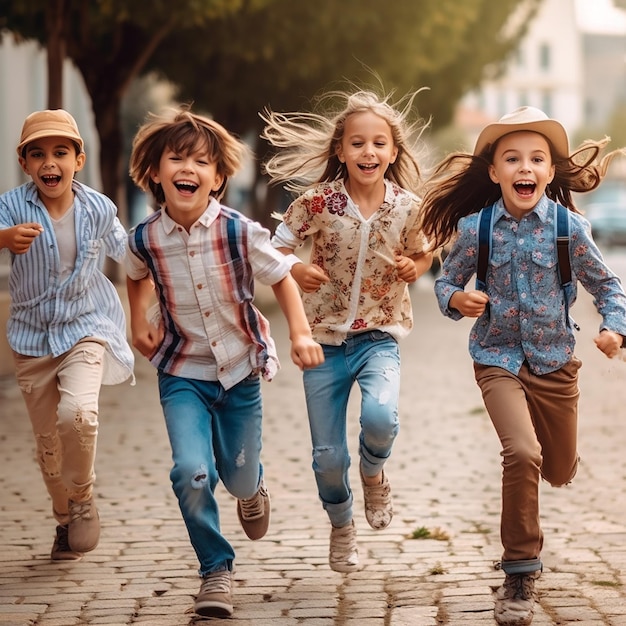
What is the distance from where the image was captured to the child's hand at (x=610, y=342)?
4797 millimetres

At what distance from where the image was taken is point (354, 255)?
549cm

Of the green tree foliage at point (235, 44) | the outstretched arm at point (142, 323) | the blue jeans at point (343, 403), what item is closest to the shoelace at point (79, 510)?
the outstretched arm at point (142, 323)

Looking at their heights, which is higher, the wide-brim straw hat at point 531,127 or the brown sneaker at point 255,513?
the wide-brim straw hat at point 531,127

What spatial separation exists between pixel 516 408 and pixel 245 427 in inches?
39.7

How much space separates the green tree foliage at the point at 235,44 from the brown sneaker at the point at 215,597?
34.8ft

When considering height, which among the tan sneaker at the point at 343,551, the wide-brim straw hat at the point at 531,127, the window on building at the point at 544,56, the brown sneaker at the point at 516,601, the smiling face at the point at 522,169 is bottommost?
the brown sneaker at the point at 516,601

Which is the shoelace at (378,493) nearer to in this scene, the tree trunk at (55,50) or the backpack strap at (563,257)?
the backpack strap at (563,257)

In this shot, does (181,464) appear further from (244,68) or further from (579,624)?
(244,68)

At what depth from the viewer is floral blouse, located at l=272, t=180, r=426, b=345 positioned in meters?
5.49

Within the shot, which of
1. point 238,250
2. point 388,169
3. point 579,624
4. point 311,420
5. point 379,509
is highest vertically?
point 388,169

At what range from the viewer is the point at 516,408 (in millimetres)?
4887

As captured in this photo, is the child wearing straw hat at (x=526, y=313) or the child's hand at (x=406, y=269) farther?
the child's hand at (x=406, y=269)

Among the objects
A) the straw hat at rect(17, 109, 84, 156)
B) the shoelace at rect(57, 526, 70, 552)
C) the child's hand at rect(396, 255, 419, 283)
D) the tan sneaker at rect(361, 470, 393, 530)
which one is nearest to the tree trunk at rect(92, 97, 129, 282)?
the shoelace at rect(57, 526, 70, 552)

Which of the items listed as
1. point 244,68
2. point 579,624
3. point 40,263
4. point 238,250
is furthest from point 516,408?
point 244,68
